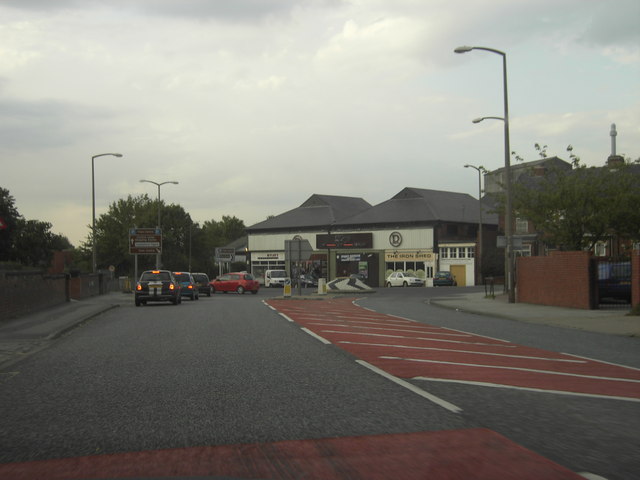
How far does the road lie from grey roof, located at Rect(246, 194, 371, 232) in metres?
70.9

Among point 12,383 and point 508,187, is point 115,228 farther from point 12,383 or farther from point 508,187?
point 12,383

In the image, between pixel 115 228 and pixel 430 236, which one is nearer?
pixel 430 236

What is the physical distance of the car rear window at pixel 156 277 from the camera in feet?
105

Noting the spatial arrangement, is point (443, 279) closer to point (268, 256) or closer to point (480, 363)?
point (268, 256)

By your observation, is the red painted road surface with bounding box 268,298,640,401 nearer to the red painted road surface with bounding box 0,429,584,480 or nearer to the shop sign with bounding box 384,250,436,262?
the red painted road surface with bounding box 0,429,584,480

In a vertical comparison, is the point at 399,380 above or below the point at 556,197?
below

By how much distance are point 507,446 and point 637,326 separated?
44.4ft

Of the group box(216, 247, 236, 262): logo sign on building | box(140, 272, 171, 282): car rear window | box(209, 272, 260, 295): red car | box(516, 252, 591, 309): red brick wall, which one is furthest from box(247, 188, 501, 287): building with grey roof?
box(516, 252, 591, 309): red brick wall

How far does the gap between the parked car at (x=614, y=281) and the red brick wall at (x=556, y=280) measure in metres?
0.63

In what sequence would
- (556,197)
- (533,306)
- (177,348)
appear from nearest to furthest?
1. (177,348)
2. (533,306)
3. (556,197)

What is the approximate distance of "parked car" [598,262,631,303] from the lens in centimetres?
2448

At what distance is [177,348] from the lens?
43.3ft

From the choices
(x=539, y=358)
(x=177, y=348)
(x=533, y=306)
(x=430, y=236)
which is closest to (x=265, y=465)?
(x=539, y=358)

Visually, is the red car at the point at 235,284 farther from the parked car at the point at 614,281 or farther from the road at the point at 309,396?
the road at the point at 309,396
